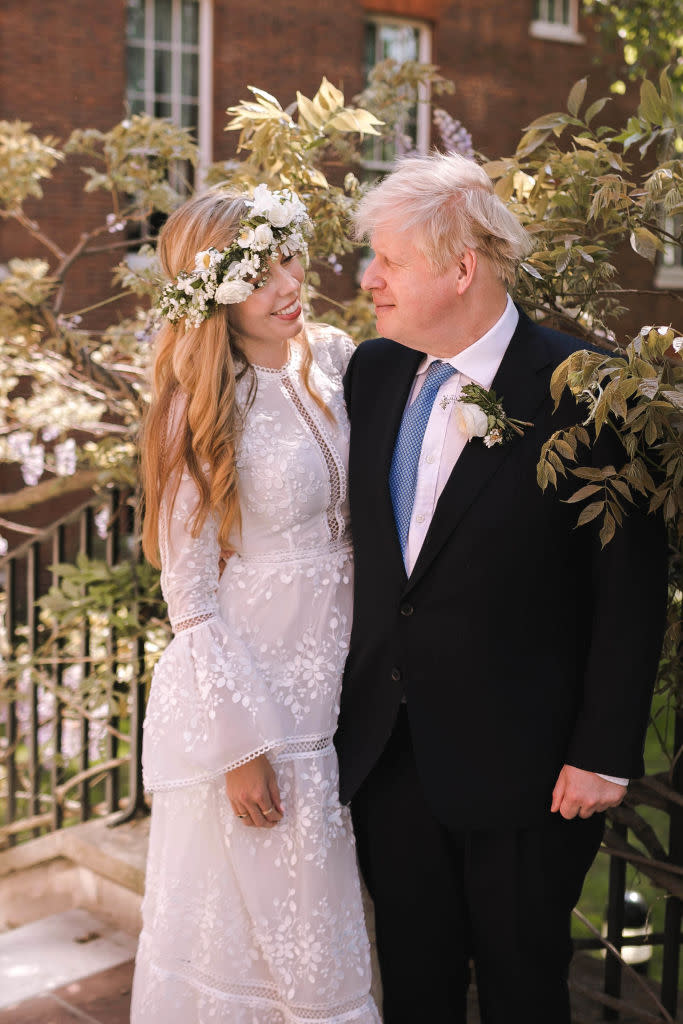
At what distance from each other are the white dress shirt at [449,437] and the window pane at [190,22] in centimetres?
996

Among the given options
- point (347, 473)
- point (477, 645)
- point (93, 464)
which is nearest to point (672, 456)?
point (477, 645)

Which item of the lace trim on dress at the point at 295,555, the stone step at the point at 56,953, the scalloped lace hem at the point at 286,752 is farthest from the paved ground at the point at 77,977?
the lace trim on dress at the point at 295,555

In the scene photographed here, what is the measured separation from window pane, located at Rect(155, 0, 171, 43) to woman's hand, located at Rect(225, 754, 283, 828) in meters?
10.3

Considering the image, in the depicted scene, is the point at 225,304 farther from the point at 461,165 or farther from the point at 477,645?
the point at 477,645

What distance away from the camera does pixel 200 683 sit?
2.43 metres

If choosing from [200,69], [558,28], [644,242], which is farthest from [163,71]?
[644,242]

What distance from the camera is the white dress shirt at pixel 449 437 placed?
236cm

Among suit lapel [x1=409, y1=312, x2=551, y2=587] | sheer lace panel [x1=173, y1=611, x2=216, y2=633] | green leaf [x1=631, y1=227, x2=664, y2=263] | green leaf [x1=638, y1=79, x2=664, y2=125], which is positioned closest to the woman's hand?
sheer lace panel [x1=173, y1=611, x2=216, y2=633]

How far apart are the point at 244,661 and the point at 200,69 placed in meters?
10.1

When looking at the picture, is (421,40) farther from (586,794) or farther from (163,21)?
(586,794)

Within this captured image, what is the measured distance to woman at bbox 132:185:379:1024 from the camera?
7.94 feet

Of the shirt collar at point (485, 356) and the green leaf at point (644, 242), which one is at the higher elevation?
the green leaf at point (644, 242)

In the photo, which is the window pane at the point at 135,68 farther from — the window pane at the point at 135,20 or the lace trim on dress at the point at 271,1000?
the lace trim on dress at the point at 271,1000

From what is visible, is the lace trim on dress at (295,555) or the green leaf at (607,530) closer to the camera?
the green leaf at (607,530)
